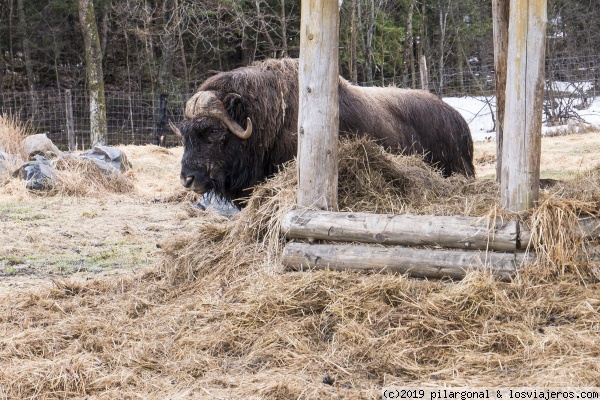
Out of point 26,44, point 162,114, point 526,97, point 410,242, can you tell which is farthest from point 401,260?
point 26,44

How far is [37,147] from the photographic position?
13.6 m

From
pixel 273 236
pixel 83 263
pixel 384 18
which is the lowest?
pixel 83 263

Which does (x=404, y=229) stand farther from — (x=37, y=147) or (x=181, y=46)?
(x=181, y=46)

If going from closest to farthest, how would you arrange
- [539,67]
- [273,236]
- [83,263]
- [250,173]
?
[539,67]
[273,236]
[83,263]
[250,173]

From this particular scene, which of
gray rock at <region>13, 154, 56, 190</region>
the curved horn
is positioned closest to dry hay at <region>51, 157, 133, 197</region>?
gray rock at <region>13, 154, 56, 190</region>

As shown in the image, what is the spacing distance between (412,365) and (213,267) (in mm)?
2140

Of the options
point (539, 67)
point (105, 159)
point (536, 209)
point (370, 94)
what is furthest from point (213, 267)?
point (105, 159)

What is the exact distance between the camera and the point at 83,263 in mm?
7012

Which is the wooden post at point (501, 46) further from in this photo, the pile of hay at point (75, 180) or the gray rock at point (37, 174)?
the gray rock at point (37, 174)

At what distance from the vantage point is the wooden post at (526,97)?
15.6 feet

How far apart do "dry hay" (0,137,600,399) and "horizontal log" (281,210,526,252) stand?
0.53ft

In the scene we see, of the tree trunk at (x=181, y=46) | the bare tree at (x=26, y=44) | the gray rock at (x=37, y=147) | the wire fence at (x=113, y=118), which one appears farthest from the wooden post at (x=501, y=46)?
the bare tree at (x=26, y=44)

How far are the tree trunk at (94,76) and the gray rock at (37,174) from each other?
7168mm

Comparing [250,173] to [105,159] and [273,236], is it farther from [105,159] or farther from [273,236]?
[105,159]
